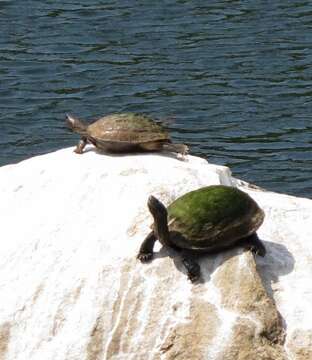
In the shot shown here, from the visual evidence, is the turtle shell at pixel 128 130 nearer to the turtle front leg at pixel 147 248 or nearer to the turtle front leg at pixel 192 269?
the turtle front leg at pixel 147 248

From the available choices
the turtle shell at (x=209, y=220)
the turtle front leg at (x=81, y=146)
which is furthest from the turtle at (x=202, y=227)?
the turtle front leg at (x=81, y=146)

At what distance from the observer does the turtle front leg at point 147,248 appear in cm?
786

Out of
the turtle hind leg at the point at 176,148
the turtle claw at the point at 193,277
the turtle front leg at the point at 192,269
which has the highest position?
the turtle front leg at the point at 192,269

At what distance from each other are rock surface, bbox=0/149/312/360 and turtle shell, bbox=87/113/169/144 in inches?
18.3

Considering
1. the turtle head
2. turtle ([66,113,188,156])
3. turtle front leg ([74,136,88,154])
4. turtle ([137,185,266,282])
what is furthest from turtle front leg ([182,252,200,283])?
turtle front leg ([74,136,88,154])

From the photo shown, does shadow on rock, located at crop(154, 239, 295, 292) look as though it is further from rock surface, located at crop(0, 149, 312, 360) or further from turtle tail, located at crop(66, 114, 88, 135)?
turtle tail, located at crop(66, 114, 88, 135)

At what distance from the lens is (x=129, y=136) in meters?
9.27

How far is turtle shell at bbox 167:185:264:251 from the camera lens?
7.80 metres

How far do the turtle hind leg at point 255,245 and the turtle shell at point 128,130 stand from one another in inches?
63.8

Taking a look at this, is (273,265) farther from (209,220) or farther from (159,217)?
(159,217)

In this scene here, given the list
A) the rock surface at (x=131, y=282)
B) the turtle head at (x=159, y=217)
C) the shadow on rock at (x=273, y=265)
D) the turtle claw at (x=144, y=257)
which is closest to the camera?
the rock surface at (x=131, y=282)

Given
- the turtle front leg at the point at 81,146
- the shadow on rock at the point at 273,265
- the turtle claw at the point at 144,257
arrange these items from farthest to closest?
the turtle front leg at the point at 81,146, the turtle claw at the point at 144,257, the shadow on rock at the point at 273,265

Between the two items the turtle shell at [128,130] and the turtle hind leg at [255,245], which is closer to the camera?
the turtle hind leg at [255,245]

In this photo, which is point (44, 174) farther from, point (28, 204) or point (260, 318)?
point (260, 318)
